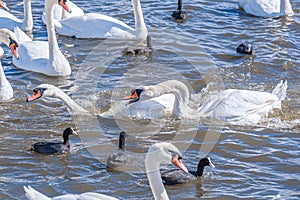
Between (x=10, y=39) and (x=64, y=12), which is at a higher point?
(x=10, y=39)

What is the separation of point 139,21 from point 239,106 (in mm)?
4172

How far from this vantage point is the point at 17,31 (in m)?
15.7

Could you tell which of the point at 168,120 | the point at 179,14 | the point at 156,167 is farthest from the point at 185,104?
the point at 179,14

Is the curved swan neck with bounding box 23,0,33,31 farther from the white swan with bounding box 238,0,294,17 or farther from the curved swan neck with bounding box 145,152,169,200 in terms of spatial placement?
the curved swan neck with bounding box 145,152,169,200

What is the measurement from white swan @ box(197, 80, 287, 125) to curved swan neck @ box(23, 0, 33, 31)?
195 inches

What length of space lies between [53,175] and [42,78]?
12.7 ft

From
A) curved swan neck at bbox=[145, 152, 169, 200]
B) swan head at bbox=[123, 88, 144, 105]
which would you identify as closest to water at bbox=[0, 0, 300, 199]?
swan head at bbox=[123, 88, 144, 105]

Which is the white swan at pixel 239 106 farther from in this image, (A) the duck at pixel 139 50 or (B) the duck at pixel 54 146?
(A) the duck at pixel 139 50

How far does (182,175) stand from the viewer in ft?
35.4

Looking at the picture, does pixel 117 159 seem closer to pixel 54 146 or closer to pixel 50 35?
pixel 54 146

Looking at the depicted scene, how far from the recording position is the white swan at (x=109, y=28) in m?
16.4

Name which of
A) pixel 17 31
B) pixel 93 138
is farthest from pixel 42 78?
pixel 93 138

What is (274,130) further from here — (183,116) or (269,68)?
(269,68)

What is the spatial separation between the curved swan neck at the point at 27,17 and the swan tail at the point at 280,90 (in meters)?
5.41
